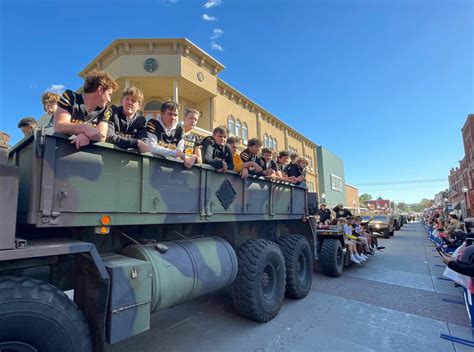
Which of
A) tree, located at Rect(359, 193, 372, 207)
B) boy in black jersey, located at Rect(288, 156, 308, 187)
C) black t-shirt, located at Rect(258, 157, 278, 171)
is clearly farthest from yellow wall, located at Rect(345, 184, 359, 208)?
black t-shirt, located at Rect(258, 157, 278, 171)

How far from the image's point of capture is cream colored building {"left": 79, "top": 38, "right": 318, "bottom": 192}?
1806 centimetres

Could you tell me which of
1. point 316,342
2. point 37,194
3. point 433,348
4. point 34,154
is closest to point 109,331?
point 37,194

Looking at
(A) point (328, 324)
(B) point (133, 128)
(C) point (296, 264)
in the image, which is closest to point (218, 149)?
(B) point (133, 128)

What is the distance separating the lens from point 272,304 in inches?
177

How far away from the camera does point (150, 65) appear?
18.2m

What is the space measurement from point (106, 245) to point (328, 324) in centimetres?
349

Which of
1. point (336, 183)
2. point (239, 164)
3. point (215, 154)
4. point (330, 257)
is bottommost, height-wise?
point (330, 257)

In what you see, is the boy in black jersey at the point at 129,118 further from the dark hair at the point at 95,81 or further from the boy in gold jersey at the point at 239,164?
the boy in gold jersey at the point at 239,164

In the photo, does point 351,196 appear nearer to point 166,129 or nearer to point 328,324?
point 328,324

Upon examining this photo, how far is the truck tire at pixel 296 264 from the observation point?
17.3 ft

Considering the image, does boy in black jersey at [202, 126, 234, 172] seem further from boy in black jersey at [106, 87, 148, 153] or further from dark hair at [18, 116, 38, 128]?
dark hair at [18, 116, 38, 128]

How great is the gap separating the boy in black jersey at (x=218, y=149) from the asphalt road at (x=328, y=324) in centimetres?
239

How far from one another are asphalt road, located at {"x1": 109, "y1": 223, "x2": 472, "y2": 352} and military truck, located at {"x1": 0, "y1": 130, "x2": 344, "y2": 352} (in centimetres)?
47

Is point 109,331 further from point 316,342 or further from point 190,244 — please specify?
point 316,342
